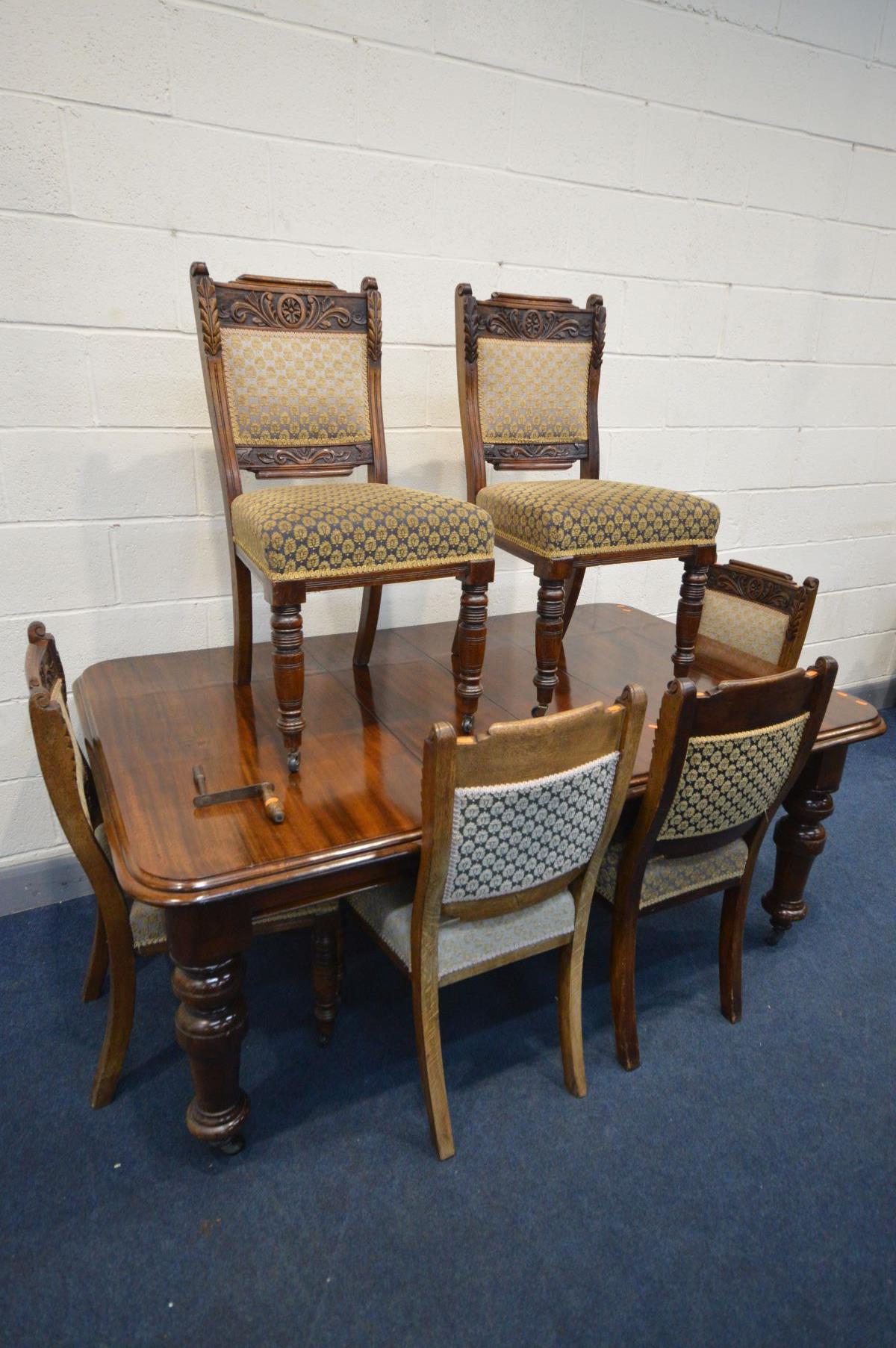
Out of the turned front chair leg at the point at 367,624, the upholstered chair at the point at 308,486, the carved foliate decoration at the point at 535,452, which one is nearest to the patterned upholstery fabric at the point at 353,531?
the upholstered chair at the point at 308,486

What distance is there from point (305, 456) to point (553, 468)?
27.3 inches

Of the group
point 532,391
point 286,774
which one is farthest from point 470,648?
point 532,391

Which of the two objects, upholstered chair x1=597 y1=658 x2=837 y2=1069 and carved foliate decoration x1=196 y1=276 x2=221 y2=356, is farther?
carved foliate decoration x1=196 y1=276 x2=221 y2=356

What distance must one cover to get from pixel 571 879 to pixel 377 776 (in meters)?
0.40

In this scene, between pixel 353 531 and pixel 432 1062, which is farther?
pixel 353 531

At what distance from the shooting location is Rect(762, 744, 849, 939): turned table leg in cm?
188

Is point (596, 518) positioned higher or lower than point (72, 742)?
higher

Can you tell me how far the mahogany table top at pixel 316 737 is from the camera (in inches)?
51.0

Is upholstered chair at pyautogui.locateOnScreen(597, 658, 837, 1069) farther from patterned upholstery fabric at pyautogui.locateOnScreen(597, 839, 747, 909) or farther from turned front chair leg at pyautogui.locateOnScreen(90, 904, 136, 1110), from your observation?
turned front chair leg at pyautogui.locateOnScreen(90, 904, 136, 1110)

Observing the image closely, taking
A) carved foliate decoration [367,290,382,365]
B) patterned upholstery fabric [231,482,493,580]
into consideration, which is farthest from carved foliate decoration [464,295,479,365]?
patterned upholstery fabric [231,482,493,580]

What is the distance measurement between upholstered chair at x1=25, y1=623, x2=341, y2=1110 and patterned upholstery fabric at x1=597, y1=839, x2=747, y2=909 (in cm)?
56

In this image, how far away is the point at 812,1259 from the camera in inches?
52.5

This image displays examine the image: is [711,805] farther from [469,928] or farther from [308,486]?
[308,486]

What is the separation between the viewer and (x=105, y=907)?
Result: 142 cm
